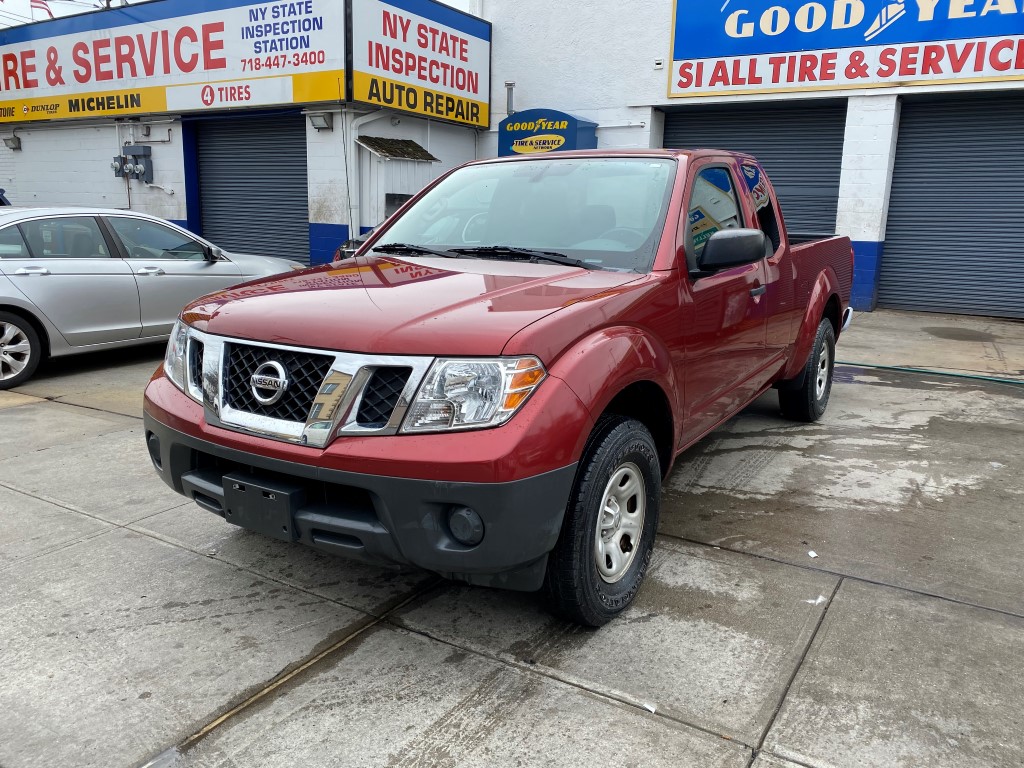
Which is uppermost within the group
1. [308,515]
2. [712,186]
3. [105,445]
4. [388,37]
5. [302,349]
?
[388,37]

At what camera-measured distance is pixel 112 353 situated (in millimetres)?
8641

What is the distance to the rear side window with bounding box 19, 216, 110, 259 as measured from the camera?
23.1ft

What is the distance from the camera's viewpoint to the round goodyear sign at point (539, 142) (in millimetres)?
13773

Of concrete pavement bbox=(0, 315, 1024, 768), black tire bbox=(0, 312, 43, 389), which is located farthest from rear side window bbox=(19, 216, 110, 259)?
concrete pavement bbox=(0, 315, 1024, 768)

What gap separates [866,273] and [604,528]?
1102cm

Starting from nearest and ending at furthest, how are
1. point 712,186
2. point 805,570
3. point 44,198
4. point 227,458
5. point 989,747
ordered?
point 989,747 < point 227,458 < point 805,570 < point 712,186 < point 44,198

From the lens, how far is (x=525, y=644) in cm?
293

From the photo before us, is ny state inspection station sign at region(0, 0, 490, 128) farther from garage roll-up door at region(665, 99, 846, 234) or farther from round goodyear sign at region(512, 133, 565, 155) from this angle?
garage roll-up door at region(665, 99, 846, 234)

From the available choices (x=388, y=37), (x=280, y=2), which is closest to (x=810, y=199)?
(x=388, y=37)

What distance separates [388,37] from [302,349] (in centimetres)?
1160

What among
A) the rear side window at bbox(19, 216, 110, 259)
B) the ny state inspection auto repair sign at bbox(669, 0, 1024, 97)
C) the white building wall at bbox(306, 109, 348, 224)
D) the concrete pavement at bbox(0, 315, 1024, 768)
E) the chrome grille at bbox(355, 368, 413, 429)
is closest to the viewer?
the concrete pavement at bbox(0, 315, 1024, 768)

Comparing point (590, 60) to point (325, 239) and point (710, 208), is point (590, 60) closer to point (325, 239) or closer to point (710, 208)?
point (325, 239)

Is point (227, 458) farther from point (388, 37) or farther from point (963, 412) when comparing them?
point (388, 37)

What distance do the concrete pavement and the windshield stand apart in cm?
146
